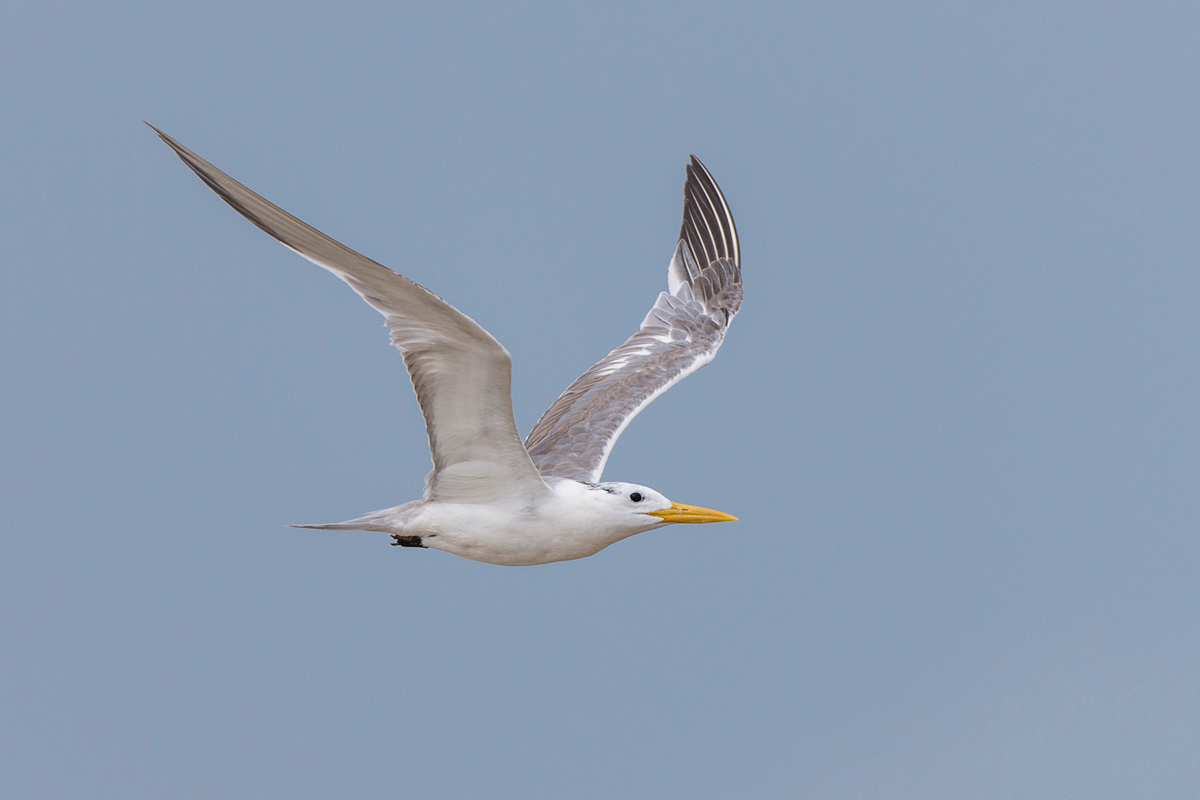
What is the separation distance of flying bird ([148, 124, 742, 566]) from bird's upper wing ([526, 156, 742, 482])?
2cm

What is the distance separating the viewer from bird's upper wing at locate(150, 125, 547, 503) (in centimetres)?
882

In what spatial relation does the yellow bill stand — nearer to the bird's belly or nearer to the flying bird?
the flying bird

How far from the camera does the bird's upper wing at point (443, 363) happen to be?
8820mm

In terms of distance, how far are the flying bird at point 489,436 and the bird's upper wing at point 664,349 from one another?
23 millimetres

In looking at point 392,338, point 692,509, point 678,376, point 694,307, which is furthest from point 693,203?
point 392,338

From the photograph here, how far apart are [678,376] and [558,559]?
11.3 feet

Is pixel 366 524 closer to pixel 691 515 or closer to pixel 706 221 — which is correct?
pixel 691 515

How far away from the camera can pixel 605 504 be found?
1094cm

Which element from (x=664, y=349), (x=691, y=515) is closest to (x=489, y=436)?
(x=691, y=515)

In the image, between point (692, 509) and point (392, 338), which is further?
point (692, 509)

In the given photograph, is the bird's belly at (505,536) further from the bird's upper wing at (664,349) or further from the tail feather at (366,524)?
the bird's upper wing at (664,349)

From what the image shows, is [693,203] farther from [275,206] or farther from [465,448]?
[275,206]

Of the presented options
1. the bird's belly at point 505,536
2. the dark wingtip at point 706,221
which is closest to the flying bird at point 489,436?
the bird's belly at point 505,536

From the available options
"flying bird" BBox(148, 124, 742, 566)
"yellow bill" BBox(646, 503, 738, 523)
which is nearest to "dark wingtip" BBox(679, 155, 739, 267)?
"flying bird" BBox(148, 124, 742, 566)
